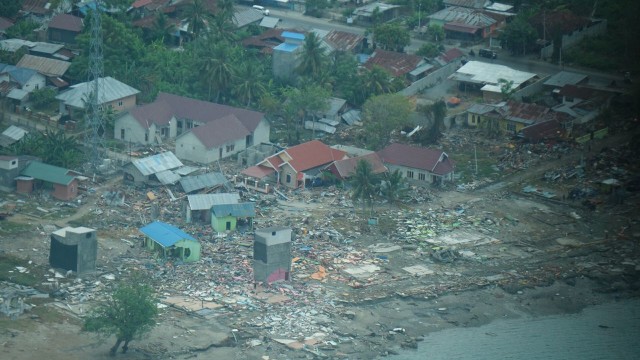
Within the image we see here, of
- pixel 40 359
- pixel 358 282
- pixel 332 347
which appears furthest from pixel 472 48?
pixel 40 359

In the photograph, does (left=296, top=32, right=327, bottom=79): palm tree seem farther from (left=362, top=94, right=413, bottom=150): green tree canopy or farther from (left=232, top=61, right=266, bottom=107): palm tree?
(left=362, top=94, right=413, bottom=150): green tree canopy

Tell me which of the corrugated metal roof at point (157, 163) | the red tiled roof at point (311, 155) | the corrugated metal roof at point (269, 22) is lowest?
the corrugated metal roof at point (157, 163)

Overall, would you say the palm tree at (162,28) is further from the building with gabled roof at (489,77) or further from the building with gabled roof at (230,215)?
the building with gabled roof at (230,215)

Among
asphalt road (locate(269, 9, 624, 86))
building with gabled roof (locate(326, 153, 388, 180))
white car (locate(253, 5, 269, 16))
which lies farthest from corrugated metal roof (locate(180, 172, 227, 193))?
white car (locate(253, 5, 269, 16))

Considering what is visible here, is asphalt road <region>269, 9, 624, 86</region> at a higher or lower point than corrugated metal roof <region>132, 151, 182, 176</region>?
higher

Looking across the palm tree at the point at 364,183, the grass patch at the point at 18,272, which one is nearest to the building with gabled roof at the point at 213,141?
the palm tree at the point at 364,183

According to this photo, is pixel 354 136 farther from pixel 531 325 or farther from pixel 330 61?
pixel 531 325
